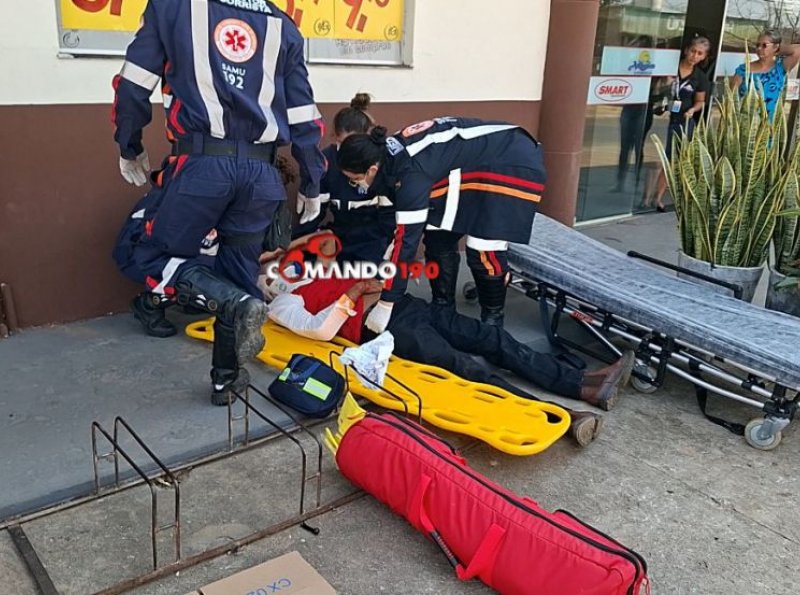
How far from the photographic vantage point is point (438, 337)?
3.69 metres

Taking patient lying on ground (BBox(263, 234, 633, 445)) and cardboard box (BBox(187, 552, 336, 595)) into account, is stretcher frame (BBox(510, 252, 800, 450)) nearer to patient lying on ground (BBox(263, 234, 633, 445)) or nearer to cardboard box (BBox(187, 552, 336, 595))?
patient lying on ground (BBox(263, 234, 633, 445))

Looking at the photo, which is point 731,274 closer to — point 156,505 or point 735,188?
point 735,188

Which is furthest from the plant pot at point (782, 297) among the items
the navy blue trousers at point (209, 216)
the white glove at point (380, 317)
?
the navy blue trousers at point (209, 216)

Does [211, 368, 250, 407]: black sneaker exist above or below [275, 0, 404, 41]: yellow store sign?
below

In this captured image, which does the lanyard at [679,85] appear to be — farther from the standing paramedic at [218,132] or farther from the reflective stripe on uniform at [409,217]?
the standing paramedic at [218,132]

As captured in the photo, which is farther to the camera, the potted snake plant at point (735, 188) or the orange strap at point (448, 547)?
the potted snake plant at point (735, 188)

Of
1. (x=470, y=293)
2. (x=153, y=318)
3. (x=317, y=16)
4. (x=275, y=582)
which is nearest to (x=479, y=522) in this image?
(x=275, y=582)

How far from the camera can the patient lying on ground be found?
11.7ft

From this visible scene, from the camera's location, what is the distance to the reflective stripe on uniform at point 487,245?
3.98 metres

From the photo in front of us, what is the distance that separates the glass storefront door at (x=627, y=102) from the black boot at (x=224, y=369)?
4722 millimetres

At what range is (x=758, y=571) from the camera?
2.54m

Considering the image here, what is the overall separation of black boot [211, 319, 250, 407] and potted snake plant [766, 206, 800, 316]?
281 centimetres

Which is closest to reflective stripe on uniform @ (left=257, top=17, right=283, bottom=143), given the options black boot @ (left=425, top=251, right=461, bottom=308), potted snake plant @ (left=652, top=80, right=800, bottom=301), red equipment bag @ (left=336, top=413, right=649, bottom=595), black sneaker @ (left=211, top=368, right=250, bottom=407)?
black sneaker @ (left=211, top=368, right=250, bottom=407)

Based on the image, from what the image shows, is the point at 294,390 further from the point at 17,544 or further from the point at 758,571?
the point at 758,571
